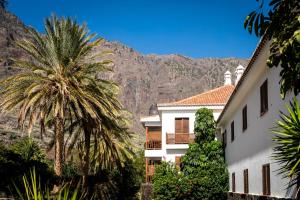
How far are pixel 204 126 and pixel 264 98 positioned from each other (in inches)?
663

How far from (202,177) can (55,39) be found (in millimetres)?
13348

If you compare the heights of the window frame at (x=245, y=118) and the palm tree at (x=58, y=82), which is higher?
the palm tree at (x=58, y=82)

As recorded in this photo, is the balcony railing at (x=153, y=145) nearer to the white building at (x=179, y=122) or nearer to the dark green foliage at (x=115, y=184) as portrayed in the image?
the dark green foliage at (x=115, y=184)

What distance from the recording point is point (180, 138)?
1458 inches

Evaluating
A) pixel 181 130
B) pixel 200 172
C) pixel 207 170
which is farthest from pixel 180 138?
pixel 207 170

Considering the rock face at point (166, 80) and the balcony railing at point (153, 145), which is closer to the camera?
the balcony railing at point (153, 145)

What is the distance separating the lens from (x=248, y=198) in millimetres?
20391

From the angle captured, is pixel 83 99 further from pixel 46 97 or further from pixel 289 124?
pixel 289 124

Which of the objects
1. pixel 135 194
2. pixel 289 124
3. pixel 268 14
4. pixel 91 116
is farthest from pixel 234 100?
pixel 135 194

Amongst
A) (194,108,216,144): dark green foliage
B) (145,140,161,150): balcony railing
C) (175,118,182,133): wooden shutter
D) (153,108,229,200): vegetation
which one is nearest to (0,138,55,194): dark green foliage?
(153,108,229,200): vegetation

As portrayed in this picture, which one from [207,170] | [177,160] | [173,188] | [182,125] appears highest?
[182,125]

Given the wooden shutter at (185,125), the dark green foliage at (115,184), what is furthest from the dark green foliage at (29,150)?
the wooden shutter at (185,125)

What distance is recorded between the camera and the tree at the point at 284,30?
529 centimetres

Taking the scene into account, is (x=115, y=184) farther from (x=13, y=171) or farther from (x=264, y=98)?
(x=264, y=98)
